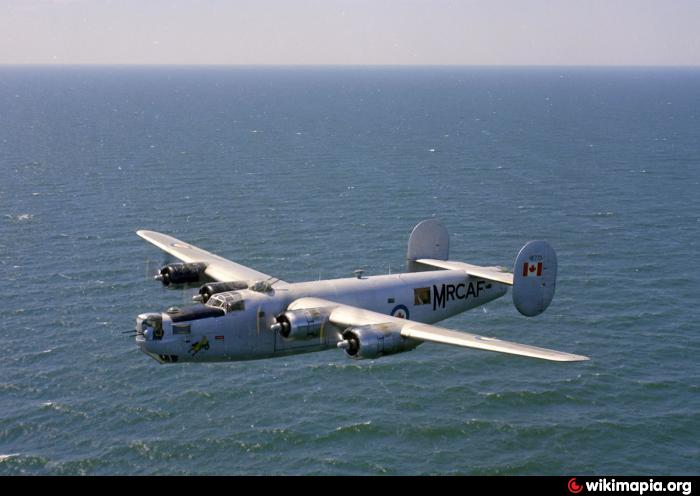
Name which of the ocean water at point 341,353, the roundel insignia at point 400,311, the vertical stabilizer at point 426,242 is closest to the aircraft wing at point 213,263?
the ocean water at point 341,353

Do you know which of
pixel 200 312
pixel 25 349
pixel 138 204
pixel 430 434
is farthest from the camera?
pixel 138 204

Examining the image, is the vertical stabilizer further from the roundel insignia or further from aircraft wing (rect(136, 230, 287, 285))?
aircraft wing (rect(136, 230, 287, 285))

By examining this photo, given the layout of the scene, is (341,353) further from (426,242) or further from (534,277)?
(534,277)

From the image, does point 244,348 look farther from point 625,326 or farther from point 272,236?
point 272,236

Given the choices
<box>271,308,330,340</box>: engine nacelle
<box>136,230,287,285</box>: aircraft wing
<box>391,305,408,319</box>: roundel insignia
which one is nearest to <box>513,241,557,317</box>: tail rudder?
<box>391,305,408,319</box>: roundel insignia

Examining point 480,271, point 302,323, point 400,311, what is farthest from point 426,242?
point 302,323

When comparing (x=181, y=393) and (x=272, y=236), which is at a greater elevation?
(x=272, y=236)
